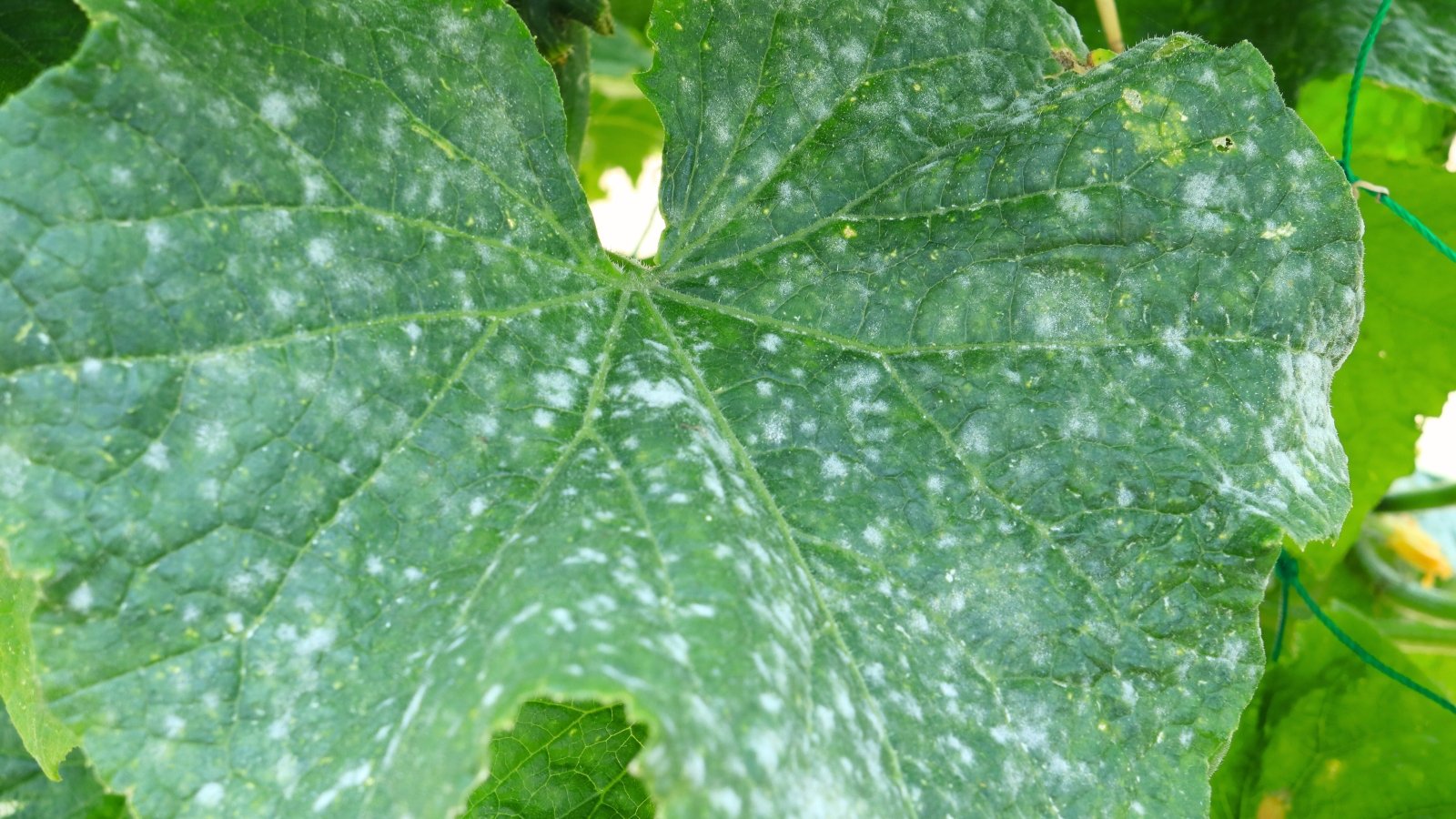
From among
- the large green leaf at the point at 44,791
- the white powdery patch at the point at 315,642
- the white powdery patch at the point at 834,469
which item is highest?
the white powdery patch at the point at 315,642

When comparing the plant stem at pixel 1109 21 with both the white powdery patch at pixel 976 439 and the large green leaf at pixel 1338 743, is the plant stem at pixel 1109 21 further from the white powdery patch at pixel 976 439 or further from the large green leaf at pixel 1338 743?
the large green leaf at pixel 1338 743

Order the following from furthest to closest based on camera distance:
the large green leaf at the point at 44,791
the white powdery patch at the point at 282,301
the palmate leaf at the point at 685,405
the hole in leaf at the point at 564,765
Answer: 1. the large green leaf at the point at 44,791
2. the hole in leaf at the point at 564,765
3. the white powdery patch at the point at 282,301
4. the palmate leaf at the point at 685,405

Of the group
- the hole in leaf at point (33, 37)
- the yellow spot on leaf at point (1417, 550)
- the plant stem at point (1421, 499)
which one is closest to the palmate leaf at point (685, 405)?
the hole in leaf at point (33, 37)

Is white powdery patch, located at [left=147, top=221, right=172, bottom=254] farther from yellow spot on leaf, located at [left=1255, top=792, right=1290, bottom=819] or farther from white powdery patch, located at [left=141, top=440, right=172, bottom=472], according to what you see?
yellow spot on leaf, located at [left=1255, top=792, right=1290, bottom=819]

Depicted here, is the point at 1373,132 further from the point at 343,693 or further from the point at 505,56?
the point at 343,693

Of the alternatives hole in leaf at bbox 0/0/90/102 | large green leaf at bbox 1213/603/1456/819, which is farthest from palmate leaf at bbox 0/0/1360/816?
large green leaf at bbox 1213/603/1456/819

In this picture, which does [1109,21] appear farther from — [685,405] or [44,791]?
A: [44,791]

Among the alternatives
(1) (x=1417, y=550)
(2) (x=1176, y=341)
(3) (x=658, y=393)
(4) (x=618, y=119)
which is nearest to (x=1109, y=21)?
(2) (x=1176, y=341)
